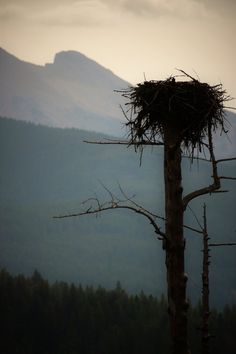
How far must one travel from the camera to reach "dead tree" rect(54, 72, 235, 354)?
20.2 ft

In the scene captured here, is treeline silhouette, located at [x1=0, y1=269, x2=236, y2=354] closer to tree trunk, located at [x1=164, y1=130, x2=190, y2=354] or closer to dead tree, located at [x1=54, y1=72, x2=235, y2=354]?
tree trunk, located at [x1=164, y1=130, x2=190, y2=354]

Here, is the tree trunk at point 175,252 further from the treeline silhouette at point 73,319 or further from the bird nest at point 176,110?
the treeline silhouette at point 73,319

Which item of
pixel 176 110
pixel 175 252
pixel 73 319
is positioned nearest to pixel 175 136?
pixel 176 110

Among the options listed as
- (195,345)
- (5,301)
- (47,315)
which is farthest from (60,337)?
(195,345)

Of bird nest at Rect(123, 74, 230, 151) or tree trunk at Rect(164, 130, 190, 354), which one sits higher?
bird nest at Rect(123, 74, 230, 151)

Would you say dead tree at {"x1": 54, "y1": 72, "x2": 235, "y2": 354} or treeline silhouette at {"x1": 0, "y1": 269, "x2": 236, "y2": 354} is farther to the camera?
treeline silhouette at {"x1": 0, "y1": 269, "x2": 236, "y2": 354}

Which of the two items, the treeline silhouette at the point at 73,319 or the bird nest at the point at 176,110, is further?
the treeline silhouette at the point at 73,319

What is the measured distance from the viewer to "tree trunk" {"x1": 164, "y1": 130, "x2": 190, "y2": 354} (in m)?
6.16

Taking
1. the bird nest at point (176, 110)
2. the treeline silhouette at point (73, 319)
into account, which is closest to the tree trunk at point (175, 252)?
the bird nest at point (176, 110)

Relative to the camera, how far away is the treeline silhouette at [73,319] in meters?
95.1

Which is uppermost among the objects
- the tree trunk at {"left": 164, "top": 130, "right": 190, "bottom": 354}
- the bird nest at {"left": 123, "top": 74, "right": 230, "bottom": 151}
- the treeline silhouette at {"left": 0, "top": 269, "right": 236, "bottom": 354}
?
the bird nest at {"left": 123, "top": 74, "right": 230, "bottom": 151}

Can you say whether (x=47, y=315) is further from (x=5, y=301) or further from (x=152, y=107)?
(x=152, y=107)

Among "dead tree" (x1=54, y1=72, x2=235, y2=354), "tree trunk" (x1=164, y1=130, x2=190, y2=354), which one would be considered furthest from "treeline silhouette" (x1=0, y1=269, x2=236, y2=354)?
"dead tree" (x1=54, y1=72, x2=235, y2=354)

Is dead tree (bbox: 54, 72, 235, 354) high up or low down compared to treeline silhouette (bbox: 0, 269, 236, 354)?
up
